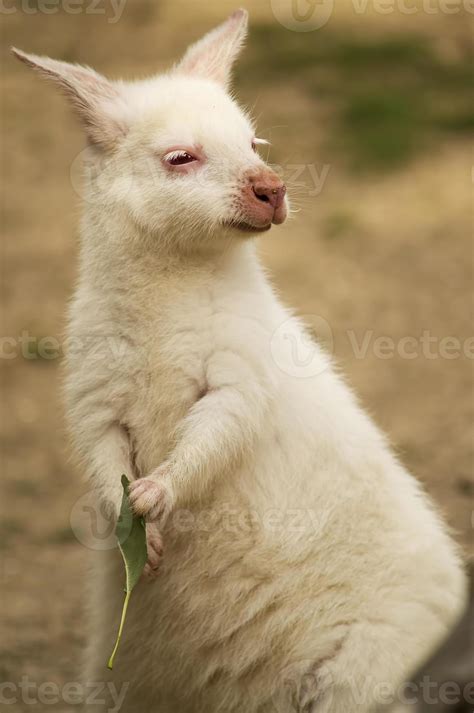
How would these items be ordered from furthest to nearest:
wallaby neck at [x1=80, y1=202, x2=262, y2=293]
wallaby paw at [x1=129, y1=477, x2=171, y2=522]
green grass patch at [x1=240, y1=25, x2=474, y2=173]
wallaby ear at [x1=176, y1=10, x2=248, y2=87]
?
green grass patch at [x1=240, y1=25, x2=474, y2=173] < wallaby ear at [x1=176, y1=10, x2=248, y2=87] < wallaby neck at [x1=80, y1=202, x2=262, y2=293] < wallaby paw at [x1=129, y1=477, x2=171, y2=522]

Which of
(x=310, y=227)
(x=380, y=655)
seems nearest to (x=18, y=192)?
(x=310, y=227)

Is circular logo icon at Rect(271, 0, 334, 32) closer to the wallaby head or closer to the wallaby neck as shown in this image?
the wallaby head

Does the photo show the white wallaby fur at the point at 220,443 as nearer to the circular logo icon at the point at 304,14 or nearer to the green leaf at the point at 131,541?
the green leaf at the point at 131,541

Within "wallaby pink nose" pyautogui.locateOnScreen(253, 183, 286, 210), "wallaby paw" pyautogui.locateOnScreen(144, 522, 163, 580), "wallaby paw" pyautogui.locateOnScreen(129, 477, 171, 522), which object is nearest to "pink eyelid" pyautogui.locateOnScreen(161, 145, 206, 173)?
"wallaby pink nose" pyautogui.locateOnScreen(253, 183, 286, 210)

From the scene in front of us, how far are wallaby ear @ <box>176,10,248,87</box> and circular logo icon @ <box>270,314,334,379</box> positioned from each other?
1069 mm

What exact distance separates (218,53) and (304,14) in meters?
8.54

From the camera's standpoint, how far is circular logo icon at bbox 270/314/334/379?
4.49 m

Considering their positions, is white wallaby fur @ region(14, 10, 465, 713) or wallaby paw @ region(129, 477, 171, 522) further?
white wallaby fur @ region(14, 10, 465, 713)

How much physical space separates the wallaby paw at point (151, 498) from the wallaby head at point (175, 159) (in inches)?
36.3

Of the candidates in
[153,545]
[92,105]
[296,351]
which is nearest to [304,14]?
[92,105]

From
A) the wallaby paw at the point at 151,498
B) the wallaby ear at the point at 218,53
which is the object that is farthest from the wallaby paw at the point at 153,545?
the wallaby ear at the point at 218,53

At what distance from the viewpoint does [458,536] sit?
6.20 meters

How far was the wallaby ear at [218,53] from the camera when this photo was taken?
4805 millimetres

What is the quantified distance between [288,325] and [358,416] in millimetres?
474
